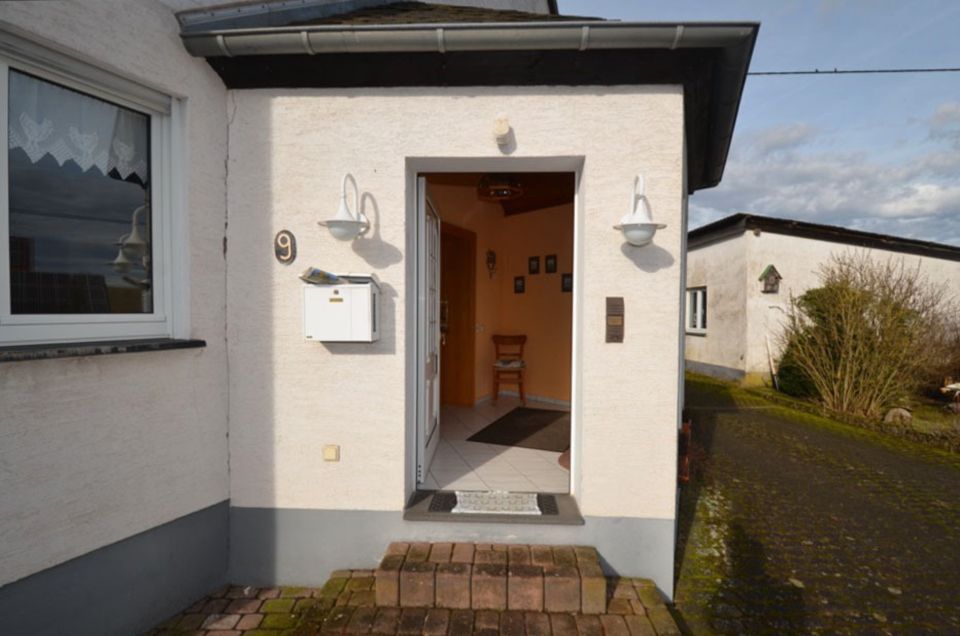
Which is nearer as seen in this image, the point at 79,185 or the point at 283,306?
the point at 79,185

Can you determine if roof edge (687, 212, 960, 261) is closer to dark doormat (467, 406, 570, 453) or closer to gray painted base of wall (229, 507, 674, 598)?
dark doormat (467, 406, 570, 453)

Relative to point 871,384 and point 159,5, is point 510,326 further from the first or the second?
point 871,384

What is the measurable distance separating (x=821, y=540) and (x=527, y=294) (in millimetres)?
4836

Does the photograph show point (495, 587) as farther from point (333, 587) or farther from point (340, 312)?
point (340, 312)

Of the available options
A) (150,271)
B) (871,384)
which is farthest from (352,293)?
(871,384)

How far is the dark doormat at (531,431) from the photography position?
490cm

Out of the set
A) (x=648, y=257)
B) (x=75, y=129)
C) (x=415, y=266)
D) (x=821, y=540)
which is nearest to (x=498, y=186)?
(x=415, y=266)

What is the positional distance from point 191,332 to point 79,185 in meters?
1.02

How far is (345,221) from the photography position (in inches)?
115

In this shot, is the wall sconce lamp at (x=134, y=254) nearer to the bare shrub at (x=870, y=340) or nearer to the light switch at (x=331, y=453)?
the light switch at (x=331, y=453)

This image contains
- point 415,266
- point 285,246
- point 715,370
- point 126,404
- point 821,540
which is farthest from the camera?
point 715,370

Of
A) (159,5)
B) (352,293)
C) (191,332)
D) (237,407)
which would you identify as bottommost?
(237,407)

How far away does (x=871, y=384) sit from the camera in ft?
26.1

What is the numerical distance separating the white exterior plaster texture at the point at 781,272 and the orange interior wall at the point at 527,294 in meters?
6.47
